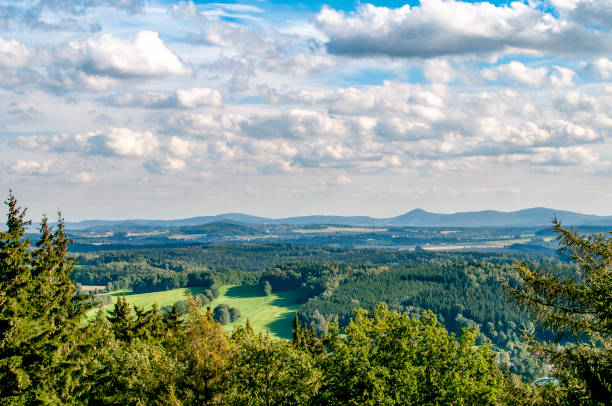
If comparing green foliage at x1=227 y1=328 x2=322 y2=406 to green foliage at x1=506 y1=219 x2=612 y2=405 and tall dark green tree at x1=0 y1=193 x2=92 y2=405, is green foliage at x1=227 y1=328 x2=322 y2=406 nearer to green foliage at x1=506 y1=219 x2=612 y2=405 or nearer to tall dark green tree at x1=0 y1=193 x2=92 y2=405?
tall dark green tree at x1=0 y1=193 x2=92 y2=405

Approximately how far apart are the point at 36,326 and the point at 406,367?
23.6 metres

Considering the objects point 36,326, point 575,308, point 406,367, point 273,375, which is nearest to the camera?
point 575,308

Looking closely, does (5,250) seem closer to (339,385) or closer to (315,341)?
(339,385)

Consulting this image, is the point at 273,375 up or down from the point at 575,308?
down

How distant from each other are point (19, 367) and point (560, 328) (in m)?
29.2

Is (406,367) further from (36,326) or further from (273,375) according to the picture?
(36,326)

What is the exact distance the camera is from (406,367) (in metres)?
35.5

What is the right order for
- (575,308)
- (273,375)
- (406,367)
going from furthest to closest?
(273,375), (406,367), (575,308)

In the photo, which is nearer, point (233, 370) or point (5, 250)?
point (5, 250)

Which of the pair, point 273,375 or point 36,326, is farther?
point 273,375

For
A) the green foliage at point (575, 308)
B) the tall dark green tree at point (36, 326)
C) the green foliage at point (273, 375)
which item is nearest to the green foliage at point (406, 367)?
the green foliage at point (273, 375)

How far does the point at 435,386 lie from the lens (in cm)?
3519

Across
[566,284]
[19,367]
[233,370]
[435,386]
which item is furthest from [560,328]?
[19,367]

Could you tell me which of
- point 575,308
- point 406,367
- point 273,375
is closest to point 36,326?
point 273,375
